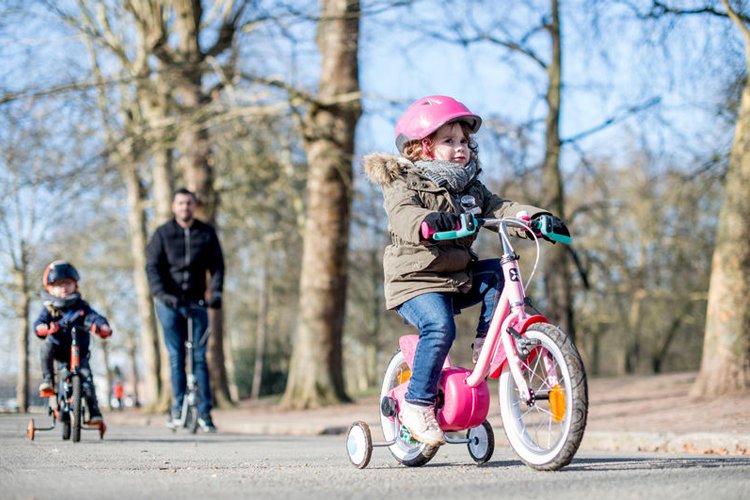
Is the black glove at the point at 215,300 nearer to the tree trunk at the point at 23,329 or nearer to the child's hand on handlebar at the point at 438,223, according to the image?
the child's hand on handlebar at the point at 438,223

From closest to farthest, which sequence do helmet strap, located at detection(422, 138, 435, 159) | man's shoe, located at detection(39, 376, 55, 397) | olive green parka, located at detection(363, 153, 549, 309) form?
olive green parka, located at detection(363, 153, 549, 309) → helmet strap, located at detection(422, 138, 435, 159) → man's shoe, located at detection(39, 376, 55, 397)

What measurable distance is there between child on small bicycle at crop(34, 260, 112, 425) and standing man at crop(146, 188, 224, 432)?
136 cm

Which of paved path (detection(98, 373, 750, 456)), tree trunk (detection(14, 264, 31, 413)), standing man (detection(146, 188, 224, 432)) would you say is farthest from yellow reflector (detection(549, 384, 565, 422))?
tree trunk (detection(14, 264, 31, 413))

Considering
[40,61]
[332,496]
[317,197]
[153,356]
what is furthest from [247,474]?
[153,356]

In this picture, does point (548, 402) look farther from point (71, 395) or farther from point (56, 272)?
point (56, 272)

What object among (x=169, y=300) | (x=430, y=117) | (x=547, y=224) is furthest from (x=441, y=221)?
(x=169, y=300)

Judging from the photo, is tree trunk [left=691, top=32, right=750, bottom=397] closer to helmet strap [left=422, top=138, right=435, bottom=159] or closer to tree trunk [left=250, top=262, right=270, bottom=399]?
helmet strap [left=422, top=138, right=435, bottom=159]

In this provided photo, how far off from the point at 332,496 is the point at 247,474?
103cm

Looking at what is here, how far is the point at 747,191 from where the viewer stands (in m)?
11.1

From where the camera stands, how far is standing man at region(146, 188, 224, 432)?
9.71m

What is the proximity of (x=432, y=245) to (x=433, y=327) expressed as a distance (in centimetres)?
43

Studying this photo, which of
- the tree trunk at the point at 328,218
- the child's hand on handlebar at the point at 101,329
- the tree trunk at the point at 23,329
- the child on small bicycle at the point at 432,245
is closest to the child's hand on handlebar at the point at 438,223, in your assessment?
the child on small bicycle at the point at 432,245

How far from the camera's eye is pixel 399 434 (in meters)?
5.44

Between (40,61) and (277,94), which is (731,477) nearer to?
(277,94)
